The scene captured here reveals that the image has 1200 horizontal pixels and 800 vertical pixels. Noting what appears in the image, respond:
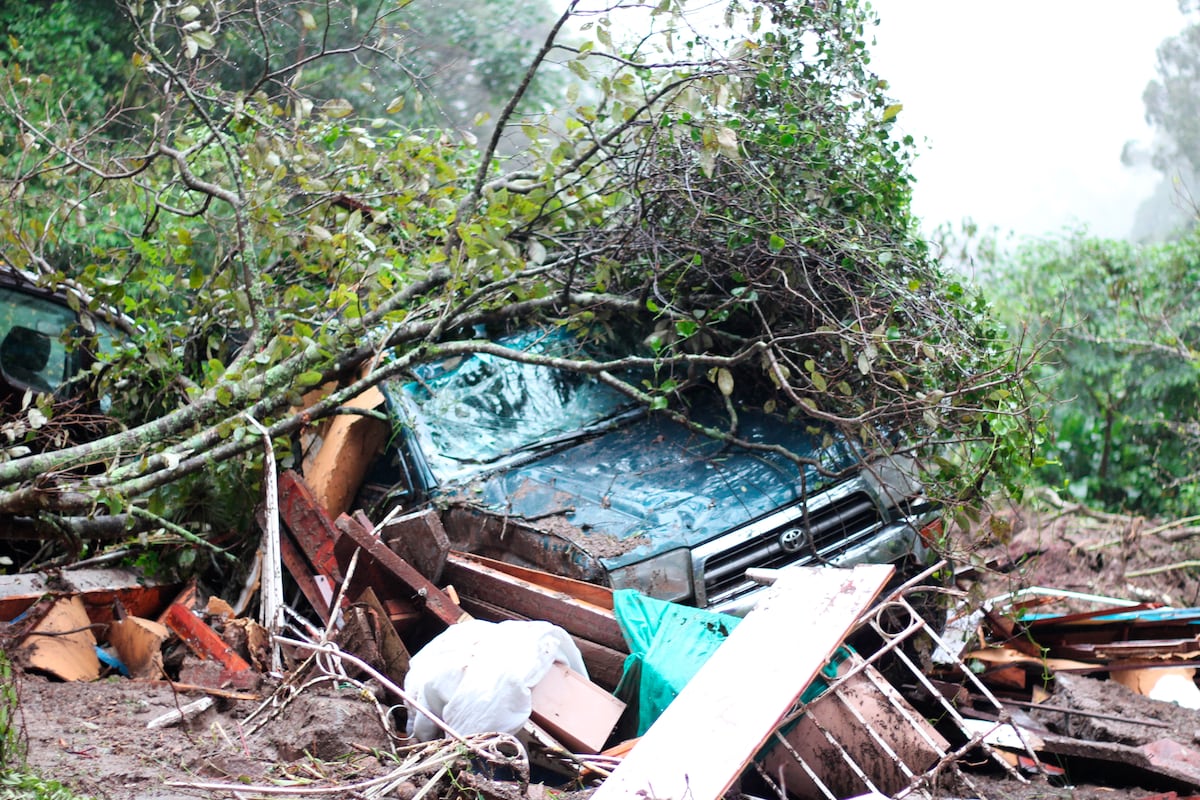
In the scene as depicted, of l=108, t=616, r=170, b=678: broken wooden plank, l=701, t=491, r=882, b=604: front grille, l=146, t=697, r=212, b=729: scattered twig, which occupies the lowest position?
l=108, t=616, r=170, b=678: broken wooden plank

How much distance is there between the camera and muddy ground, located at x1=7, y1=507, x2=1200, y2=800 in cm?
310

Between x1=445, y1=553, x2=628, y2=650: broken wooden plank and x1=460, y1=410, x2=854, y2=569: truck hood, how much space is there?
24cm

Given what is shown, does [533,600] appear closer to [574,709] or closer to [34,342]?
[574,709]

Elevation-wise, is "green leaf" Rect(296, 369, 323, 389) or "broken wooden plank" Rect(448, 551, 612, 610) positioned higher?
"green leaf" Rect(296, 369, 323, 389)

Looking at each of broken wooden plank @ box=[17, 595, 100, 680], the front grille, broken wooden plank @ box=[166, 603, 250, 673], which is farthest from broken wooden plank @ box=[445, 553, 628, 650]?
broken wooden plank @ box=[17, 595, 100, 680]

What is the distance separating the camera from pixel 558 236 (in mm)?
6039

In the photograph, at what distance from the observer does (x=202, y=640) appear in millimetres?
4273

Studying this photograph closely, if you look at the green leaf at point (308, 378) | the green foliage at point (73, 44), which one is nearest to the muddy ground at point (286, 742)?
the green leaf at point (308, 378)

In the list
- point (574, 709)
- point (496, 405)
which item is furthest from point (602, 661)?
point (496, 405)

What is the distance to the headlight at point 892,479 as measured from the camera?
452 centimetres

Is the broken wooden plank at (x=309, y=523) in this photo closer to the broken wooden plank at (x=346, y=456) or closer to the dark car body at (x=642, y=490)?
the broken wooden plank at (x=346, y=456)

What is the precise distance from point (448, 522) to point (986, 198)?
37.8 metres

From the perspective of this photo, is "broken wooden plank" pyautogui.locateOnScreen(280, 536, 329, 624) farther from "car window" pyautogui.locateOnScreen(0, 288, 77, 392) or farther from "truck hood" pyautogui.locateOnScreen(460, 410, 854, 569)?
"car window" pyautogui.locateOnScreen(0, 288, 77, 392)

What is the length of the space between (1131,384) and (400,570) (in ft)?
31.1
